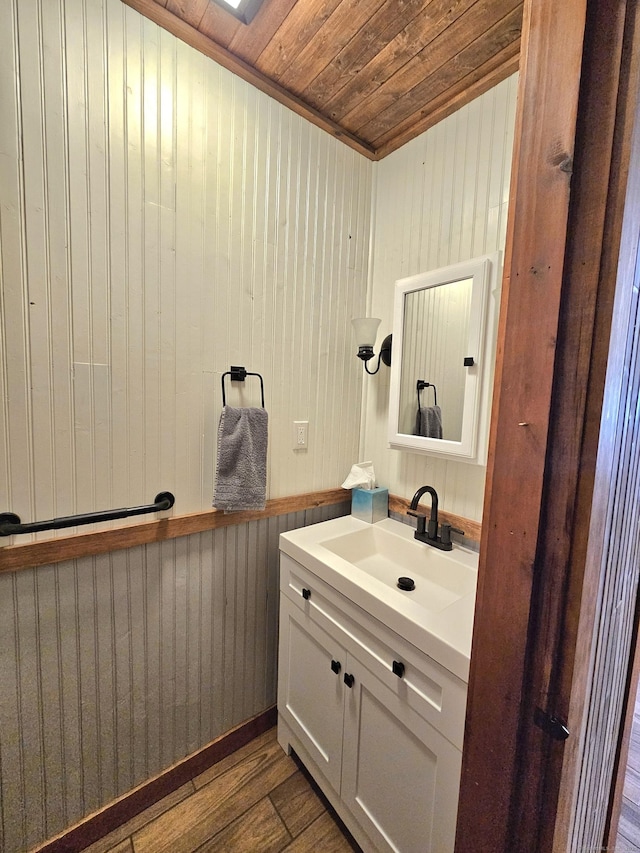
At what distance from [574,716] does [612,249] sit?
601 mm

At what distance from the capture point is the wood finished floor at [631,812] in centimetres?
113

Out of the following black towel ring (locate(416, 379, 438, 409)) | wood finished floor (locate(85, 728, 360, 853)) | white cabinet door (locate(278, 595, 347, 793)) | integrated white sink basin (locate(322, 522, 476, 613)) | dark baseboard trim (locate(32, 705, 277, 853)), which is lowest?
wood finished floor (locate(85, 728, 360, 853))

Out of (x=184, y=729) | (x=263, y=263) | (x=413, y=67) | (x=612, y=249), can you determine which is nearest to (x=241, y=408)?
(x=263, y=263)

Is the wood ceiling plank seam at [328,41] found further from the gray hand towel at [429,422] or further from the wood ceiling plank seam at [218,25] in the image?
the gray hand towel at [429,422]

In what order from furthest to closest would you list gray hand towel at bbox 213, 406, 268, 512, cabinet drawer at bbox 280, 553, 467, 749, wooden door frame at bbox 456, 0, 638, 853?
gray hand towel at bbox 213, 406, 268, 512
cabinet drawer at bbox 280, 553, 467, 749
wooden door frame at bbox 456, 0, 638, 853

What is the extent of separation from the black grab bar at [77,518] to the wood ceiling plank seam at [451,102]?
174 cm

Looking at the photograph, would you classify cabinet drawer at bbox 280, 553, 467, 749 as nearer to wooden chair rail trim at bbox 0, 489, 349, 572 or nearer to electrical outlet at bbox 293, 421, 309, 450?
wooden chair rail trim at bbox 0, 489, 349, 572

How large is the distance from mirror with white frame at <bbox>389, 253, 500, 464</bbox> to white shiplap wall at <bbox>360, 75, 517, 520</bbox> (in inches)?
4.5

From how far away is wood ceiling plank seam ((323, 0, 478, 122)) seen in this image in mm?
1016

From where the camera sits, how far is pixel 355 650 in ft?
3.39

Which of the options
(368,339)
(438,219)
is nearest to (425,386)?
(368,339)

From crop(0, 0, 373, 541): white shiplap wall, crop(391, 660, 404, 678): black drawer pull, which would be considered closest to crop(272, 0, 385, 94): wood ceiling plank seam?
crop(0, 0, 373, 541): white shiplap wall

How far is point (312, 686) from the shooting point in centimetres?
122

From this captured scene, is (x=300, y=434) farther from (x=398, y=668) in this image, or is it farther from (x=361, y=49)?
(x=361, y=49)
